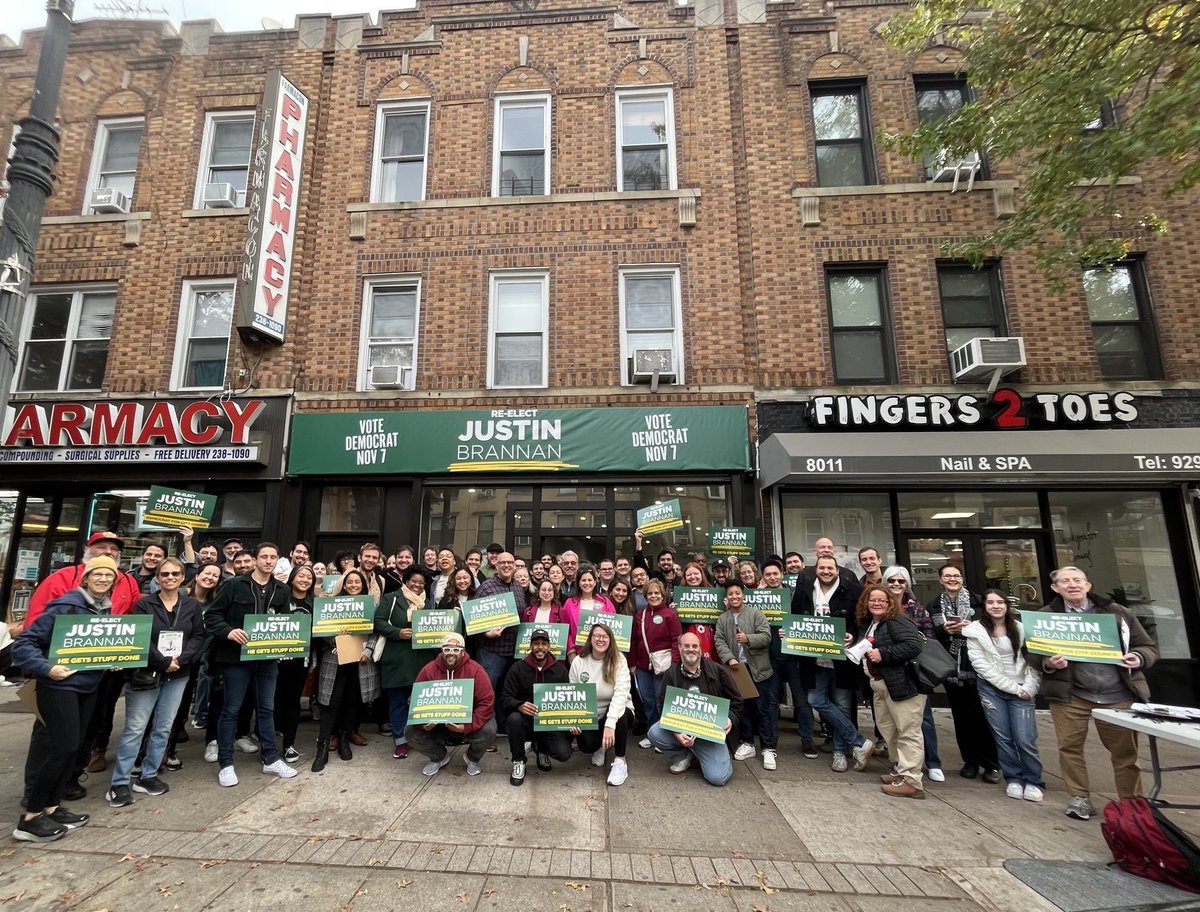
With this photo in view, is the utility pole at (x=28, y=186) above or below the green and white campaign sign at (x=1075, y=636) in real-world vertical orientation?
above

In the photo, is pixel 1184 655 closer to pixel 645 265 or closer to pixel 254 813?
pixel 645 265

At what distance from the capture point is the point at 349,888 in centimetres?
376

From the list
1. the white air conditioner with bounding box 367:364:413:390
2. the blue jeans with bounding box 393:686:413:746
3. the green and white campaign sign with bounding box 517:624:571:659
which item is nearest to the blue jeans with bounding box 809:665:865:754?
the green and white campaign sign with bounding box 517:624:571:659

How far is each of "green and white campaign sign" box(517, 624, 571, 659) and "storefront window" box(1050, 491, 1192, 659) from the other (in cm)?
788

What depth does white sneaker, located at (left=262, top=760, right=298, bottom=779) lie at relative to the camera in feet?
18.0

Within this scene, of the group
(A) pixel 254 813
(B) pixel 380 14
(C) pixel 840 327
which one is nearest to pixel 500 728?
(A) pixel 254 813

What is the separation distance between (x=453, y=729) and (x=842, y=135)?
11.2 m

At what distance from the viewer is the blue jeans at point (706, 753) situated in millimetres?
5445

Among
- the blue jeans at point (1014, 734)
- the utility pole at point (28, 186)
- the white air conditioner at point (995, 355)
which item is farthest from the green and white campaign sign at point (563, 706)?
the white air conditioner at point (995, 355)

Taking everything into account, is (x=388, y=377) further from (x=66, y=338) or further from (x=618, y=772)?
(x=618, y=772)

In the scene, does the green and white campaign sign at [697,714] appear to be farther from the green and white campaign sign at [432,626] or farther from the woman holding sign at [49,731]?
the woman holding sign at [49,731]

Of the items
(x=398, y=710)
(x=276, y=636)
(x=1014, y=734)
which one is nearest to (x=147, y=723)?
(x=276, y=636)

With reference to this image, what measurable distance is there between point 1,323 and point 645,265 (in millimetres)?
8164

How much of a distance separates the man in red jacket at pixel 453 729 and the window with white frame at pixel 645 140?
8.41 metres
